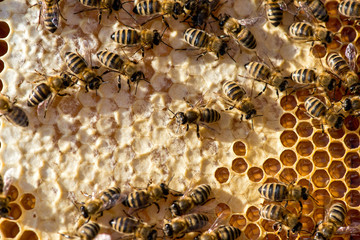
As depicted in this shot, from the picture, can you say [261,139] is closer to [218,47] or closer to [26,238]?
[218,47]

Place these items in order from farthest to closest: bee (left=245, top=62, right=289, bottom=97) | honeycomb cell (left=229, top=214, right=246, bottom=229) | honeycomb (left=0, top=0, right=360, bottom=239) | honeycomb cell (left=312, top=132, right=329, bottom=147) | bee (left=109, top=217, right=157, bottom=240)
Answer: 1. honeycomb cell (left=312, top=132, right=329, bottom=147)
2. honeycomb cell (left=229, top=214, right=246, bottom=229)
3. bee (left=245, top=62, right=289, bottom=97)
4. honeycomb (left=0, top=0, right=360, bottom=239)
5. bee (left=109, top=217, right=157, bottom=240)

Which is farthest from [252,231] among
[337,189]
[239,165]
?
[337,189]

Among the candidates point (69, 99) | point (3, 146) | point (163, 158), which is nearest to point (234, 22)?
point (163, 158)

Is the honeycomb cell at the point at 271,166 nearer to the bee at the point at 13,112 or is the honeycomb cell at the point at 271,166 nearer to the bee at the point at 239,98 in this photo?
the bee at the point at 239,98

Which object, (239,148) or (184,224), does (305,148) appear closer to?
(239,148)

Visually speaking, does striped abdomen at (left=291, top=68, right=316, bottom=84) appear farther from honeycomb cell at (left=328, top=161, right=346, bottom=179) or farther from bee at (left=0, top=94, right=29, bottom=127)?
bee at (left=0, top=94, right=29, bottom=127)

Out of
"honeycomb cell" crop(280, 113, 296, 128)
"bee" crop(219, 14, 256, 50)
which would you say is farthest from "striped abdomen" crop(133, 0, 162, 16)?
"honeycomb cell" crop(280, 113, 296, 128)

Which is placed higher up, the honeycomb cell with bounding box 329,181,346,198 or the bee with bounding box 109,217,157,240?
the bee with bounding box 109,217,157,240
